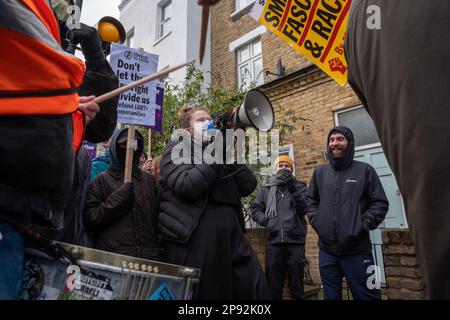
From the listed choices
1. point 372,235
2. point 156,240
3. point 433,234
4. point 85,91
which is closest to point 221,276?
point 156,240

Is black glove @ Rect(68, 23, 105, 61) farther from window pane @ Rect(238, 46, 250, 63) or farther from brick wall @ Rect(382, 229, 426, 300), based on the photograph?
window pane @ Rect(238, 46, 250, 63)

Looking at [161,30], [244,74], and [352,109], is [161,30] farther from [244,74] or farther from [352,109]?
[352,109]

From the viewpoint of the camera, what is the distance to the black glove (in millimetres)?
1853

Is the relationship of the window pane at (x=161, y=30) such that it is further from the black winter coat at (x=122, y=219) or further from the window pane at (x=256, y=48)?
the black winter coat at (x=122, y=219)

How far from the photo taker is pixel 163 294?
1.33 m

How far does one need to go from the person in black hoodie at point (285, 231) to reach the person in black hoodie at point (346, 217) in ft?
2.26

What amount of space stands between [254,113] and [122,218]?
4.02 feet

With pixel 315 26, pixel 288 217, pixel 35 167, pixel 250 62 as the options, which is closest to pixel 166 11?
pixel 250 62

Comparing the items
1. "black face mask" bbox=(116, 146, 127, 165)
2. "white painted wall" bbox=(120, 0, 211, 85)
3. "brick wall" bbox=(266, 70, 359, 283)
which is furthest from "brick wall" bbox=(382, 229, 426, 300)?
"white painted wall" bbox=(120, 0, 211, 85)

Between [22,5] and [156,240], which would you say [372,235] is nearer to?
[156,240]

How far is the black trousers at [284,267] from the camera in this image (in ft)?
14.9

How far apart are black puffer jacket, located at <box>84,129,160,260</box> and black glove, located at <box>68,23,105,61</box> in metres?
0.89

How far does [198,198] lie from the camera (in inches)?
98.3

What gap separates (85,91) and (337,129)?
2995mm
